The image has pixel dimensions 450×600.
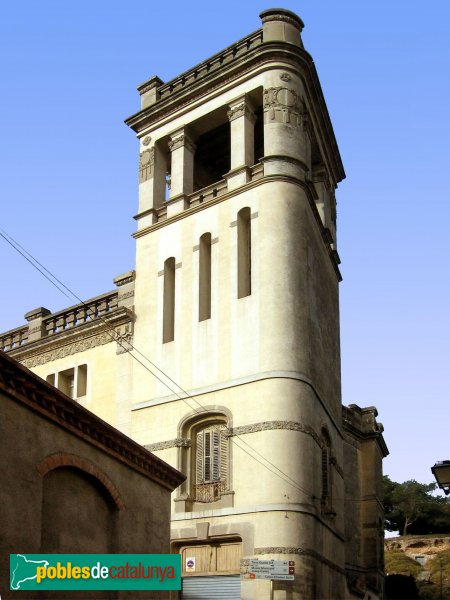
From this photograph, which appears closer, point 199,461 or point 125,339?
point 199,461

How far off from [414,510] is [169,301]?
56.6 meters

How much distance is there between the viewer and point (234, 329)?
28.8m

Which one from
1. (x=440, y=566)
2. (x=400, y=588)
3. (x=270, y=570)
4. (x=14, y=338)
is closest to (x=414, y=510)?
(x=440, y=566)

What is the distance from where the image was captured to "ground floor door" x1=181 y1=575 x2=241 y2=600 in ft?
85.5

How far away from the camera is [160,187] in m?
34.2

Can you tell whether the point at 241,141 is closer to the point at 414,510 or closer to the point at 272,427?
the point at 272,427

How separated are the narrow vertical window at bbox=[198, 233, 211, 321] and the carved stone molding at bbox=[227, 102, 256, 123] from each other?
4660 mm

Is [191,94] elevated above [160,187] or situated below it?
above

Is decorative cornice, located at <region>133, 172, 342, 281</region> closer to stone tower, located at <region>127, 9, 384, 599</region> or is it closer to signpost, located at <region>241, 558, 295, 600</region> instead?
stone tower, located at <region>127, 9, 384, 599</region>

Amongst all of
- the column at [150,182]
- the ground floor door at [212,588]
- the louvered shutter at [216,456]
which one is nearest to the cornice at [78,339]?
the column at [150,182]

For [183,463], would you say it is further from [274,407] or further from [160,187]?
[160,187]

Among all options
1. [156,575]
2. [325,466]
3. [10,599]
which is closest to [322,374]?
[325,466]

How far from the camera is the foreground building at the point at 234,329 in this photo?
26.7 m

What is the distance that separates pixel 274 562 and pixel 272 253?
10.0 metres
